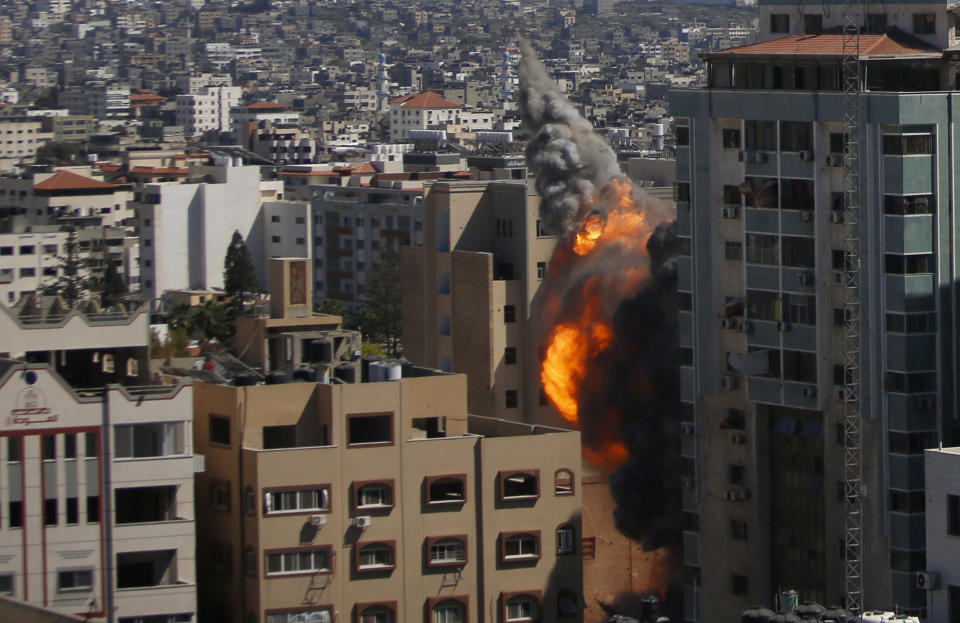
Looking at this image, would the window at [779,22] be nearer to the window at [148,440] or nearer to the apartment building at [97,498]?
the apartment building at [97,498]

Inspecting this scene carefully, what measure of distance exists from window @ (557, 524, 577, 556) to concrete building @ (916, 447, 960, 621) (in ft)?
22.7

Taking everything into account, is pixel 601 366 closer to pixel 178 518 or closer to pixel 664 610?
pixel 664 610

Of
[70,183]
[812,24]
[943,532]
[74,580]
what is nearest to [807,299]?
[812,24]

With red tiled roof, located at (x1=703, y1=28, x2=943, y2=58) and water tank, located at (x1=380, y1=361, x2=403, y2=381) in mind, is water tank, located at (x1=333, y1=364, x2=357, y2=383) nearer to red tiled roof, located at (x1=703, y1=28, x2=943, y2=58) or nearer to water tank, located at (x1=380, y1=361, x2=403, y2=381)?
water tank, located at (x1=380, y1=361, x2=403, y2=381)

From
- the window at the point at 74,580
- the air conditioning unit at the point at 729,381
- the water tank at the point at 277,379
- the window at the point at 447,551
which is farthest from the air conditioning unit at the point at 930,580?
the window at the point at 74,580

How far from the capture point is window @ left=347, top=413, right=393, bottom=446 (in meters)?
48.7

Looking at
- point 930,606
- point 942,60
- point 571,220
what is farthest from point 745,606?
point 571,220

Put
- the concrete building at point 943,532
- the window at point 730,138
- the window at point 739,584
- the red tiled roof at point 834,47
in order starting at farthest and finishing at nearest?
1. the window at point 739,584
2. the window at point 730,138
3. the red tiled roof at point 834,47
4. the concrete building at point 943,532

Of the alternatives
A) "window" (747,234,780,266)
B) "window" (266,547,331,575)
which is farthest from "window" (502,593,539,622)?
"window" (747,234,780,266)

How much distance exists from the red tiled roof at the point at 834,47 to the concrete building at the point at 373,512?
10510mm

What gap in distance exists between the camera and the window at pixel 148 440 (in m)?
45.2

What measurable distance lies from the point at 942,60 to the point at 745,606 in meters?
12.7

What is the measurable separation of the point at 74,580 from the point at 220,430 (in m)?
4.91

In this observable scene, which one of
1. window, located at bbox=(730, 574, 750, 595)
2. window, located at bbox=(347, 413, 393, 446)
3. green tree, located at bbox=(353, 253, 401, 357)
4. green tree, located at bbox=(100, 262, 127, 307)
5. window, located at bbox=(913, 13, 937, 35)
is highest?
window, located at bbox=(913, 13, 937, 35)
